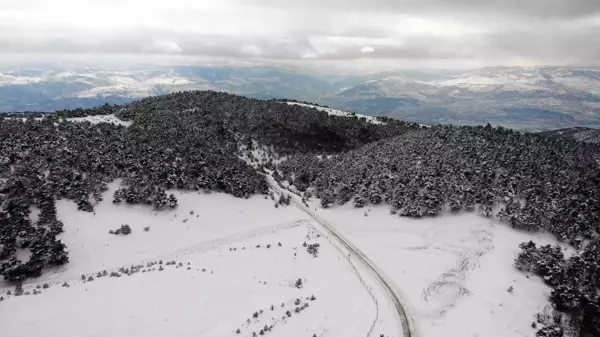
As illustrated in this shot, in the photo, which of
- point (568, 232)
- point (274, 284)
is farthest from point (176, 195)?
point (568, 232)

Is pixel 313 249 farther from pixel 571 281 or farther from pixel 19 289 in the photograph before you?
pixel 19 289

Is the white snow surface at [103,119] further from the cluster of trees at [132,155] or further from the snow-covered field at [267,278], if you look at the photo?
the snow-covered field at [267,278]

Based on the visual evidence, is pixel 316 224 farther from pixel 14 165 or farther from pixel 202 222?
pixel 14 165

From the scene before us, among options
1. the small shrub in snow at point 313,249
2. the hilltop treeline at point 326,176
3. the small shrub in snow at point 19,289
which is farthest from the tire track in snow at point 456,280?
the small shrub in snow at point 19,289

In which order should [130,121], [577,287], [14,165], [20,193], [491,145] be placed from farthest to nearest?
[130,121] < [491,145] < [14,165] < [20,193] < [577,287]

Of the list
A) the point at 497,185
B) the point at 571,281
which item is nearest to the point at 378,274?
the point at 571,281

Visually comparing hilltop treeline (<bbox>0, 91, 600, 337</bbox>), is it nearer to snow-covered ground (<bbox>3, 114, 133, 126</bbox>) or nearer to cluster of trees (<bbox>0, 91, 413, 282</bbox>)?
cluster of trees (<bbox>0, 91, 413, 282</bbox>)
